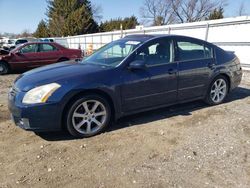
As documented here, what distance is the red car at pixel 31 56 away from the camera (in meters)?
12.0

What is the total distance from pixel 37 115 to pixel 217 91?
382 centimetres

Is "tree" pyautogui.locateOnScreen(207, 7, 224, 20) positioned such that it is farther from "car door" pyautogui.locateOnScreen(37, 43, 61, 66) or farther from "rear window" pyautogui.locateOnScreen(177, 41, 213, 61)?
"rear window" pyautogui.locateOnScreen(177, 41, 213, 61)

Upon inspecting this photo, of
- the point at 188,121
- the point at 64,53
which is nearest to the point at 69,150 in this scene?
the point at 188,121

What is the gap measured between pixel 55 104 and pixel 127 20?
51902 millimetres

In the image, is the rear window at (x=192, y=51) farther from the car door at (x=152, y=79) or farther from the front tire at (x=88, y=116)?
the front tire at (x=88, y=116)

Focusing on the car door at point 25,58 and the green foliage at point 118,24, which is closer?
the car door at point 25,58

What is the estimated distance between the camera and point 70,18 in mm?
49094

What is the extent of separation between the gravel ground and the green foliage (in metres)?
48.5

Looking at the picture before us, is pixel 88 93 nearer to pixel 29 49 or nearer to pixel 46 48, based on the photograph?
pixel 46 48

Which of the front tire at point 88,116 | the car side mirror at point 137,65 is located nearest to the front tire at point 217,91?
the car side mirror at point 137,65

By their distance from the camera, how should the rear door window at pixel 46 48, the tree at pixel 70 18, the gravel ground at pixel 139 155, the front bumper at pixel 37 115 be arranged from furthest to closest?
the tree at pixel 70 18 → the rear door window at pixel 46 48 → the front bumper at pixel 37 115 → the gravel ground at pixel 139 155

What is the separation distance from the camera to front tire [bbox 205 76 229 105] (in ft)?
19.1

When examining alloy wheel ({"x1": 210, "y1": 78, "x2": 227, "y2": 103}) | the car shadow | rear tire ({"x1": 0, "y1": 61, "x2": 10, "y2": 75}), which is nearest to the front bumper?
the car shadow

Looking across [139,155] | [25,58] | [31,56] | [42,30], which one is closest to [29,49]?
[31,56]
